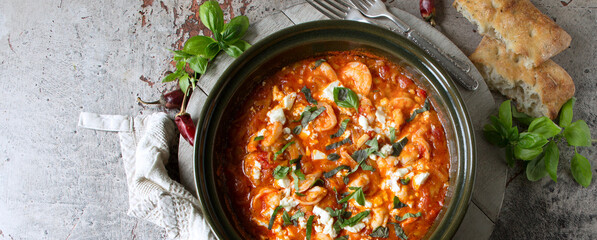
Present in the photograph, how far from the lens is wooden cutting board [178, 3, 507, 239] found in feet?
9.71

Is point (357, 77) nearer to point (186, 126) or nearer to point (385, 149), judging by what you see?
point (385, 149)

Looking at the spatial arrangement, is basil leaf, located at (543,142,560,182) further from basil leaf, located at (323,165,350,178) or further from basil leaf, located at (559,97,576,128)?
basil leaf, located at (323,165,350,178)

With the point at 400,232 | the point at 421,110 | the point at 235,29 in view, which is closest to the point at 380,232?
the point at 400,232

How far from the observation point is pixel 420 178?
2.72 meters

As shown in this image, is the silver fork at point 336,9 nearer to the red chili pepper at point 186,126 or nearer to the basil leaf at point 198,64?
the basil leaf at point 198,64

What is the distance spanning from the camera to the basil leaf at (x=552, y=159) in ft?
9.79

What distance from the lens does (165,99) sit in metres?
3.23

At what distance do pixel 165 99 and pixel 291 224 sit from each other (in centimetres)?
134

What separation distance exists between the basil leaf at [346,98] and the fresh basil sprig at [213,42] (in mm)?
755

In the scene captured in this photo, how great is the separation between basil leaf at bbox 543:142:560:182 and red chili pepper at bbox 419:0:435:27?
1.24m

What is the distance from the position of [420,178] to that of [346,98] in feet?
2.28

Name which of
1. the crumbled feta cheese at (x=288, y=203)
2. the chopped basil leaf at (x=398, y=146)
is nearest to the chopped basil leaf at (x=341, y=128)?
the chopped basil leaf at (x=398, y=146)

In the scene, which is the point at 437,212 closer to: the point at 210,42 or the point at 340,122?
the point at 340,122

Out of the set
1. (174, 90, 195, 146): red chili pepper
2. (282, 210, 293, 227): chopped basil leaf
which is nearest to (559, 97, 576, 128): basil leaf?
(282, 210, 293, 227): chopped basil leaf
